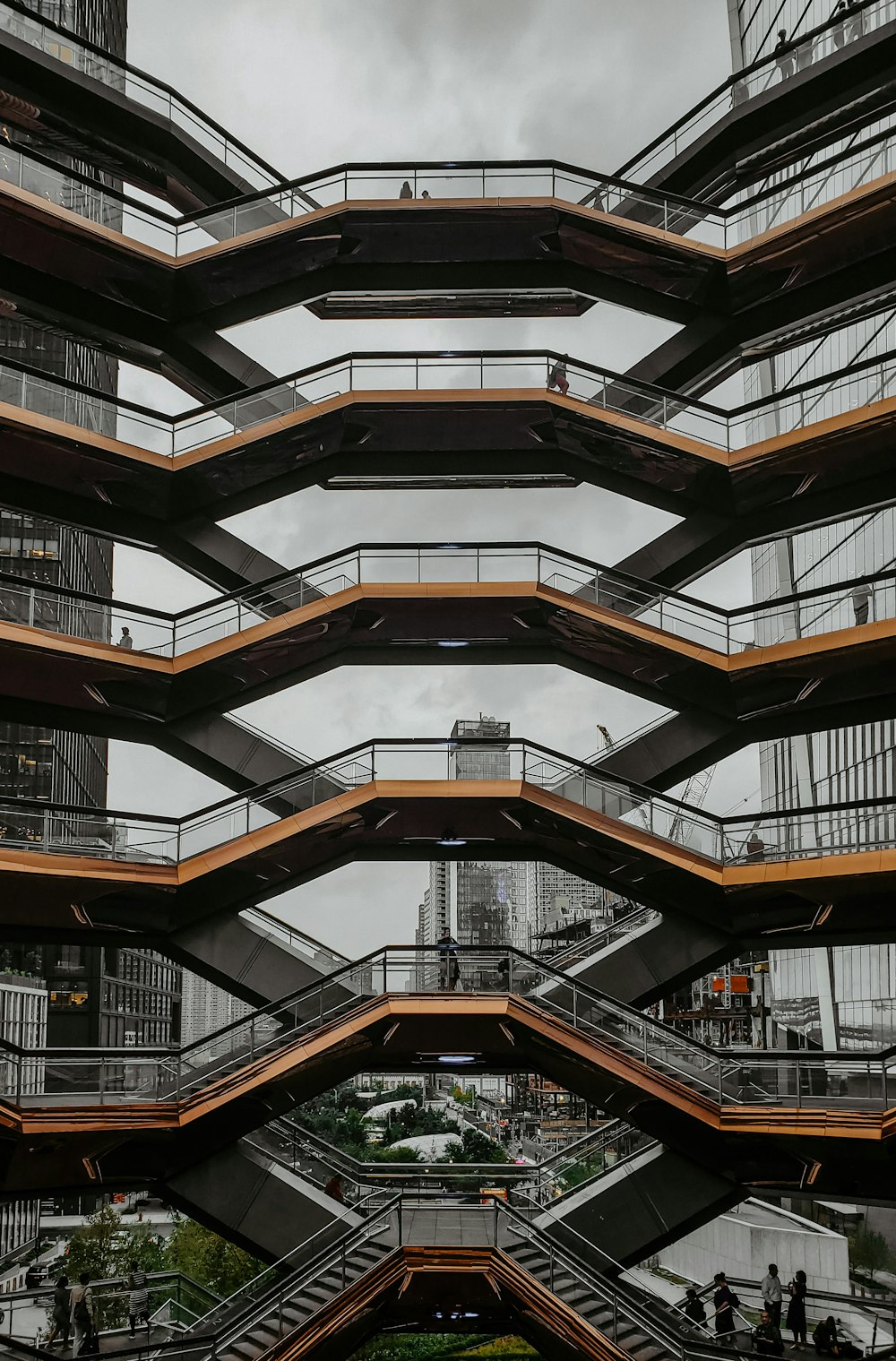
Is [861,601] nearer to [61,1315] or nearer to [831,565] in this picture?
[61,1315]

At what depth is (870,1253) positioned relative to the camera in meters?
34.0

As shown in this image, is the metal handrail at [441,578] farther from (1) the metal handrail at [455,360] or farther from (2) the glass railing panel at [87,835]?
(1) the metal handrail at [455,360]

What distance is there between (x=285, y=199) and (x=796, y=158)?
36.2 ft

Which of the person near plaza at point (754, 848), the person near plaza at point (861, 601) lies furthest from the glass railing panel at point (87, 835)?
the person near plaza at point (861, 601)

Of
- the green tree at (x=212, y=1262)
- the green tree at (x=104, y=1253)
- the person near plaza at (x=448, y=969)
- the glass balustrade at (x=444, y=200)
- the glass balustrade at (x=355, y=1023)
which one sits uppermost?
the glass balustrade at (x=444, y=200)

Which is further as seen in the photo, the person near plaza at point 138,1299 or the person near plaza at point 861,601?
the person near plaza at point 861,601

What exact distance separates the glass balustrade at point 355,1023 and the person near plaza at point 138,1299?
4.87 metres

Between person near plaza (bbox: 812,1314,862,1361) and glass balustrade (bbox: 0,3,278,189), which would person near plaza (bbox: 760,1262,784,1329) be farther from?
glass balustrade (bbox: 0,3,278,189)

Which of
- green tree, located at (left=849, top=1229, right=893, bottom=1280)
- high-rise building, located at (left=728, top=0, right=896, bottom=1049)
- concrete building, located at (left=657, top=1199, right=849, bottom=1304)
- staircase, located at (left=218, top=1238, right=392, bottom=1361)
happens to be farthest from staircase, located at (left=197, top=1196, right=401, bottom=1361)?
green tree, located at (left=849, top=1229, right=893, bottom=1280)

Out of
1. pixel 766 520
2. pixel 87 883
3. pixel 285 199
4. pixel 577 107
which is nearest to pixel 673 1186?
pixel 87 883

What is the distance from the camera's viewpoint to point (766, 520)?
24797 mm

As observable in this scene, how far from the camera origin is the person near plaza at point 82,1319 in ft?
62.5

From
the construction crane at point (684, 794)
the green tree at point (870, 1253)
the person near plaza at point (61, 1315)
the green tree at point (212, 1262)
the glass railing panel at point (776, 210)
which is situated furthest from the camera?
the green tree at point (870, 1253)

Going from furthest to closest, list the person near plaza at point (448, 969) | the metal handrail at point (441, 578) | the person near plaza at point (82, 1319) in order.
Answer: the metal handrail at point (441, 578), the person near plaza at point (448, 969), the person near plaza at point (82, 1319)
